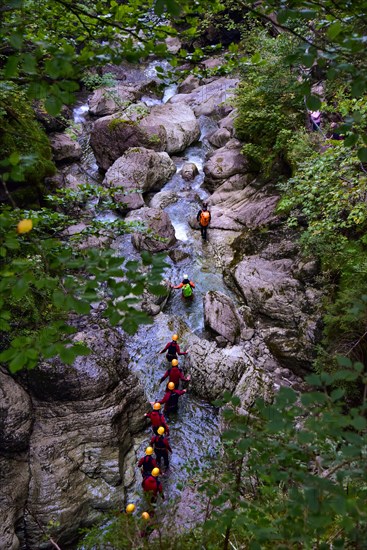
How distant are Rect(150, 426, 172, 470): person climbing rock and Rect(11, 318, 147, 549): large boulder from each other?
0.74m

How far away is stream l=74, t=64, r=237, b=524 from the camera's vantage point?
7813 mm

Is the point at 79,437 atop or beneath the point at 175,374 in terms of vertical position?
atop

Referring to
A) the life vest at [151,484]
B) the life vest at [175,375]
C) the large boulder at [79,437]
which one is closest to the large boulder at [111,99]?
the life vest at [175,375]

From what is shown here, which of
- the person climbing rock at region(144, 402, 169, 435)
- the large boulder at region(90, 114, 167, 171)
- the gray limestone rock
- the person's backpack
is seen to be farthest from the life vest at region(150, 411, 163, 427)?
the large boulder at region(90, 114, 167, 171)

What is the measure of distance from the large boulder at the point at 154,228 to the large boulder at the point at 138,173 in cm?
114

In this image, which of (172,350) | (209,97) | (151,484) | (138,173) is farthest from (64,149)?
(151,484)

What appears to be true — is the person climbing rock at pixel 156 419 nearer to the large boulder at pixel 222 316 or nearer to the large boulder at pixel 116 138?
the large boulder at pixel 222 316

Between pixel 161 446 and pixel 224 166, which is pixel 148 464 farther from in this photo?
pixel 224 166

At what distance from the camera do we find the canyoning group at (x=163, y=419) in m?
6.80

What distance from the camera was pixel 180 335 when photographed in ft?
34.4

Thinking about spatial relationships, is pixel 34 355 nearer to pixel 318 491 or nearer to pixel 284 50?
pixel 318 491

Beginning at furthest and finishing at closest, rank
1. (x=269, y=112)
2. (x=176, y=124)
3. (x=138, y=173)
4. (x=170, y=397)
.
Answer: (x=176, y=124) < (x=138, y=173) < (x=269, y=112) < (x=170, y=397)

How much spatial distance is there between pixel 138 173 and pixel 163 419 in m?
10.2

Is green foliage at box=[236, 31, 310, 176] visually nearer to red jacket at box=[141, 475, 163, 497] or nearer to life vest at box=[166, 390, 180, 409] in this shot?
life vest at box=[166, 390, 180, 409]
